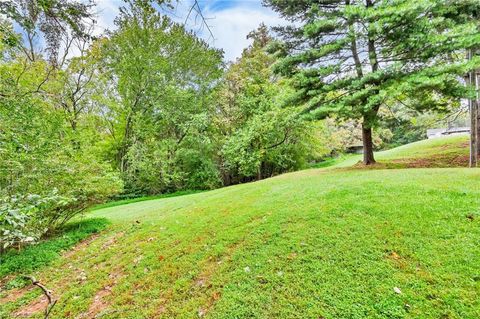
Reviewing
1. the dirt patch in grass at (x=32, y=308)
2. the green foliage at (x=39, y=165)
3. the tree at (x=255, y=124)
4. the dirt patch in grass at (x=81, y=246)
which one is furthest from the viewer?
the tree at (x=255, y=124)

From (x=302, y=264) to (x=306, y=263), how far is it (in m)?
0.05

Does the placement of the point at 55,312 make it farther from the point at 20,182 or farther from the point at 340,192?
the point at 340,192

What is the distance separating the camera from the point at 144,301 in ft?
10.3

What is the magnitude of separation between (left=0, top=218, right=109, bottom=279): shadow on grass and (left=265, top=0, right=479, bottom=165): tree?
7431 mm

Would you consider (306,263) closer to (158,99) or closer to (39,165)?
(39,165)

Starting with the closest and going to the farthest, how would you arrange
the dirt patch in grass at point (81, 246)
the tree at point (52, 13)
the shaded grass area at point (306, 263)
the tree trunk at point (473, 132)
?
the shaded grass area at point (306, 263) → the tree at point (52, 13) → the dirt patch in grass at point (81, 246) → the tree trunk at point (473, 132)

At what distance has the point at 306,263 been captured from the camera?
3.13 meters

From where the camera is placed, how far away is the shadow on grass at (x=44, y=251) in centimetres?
480

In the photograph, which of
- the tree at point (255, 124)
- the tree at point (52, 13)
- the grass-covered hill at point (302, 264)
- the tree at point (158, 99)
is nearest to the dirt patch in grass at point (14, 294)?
the grass-covered hill at point (302, 264)

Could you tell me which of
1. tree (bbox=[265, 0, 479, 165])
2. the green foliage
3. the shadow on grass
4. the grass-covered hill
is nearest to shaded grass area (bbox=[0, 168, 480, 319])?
the grass-covered hill

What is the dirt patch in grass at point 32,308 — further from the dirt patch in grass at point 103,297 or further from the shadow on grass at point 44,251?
the shadow on grass at point 44,251

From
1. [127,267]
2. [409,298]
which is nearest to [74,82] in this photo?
[127,267]

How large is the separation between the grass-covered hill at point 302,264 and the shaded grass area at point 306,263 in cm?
1

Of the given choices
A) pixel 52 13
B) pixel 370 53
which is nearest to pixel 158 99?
pixel 370 53
